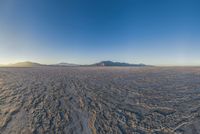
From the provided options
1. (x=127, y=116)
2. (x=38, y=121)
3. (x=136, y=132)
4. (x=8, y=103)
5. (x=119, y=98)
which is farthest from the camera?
(x=119, y=98)

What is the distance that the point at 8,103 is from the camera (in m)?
9.28

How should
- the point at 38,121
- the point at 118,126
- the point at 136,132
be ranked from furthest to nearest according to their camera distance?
1. the point at 38,121
2. the point at 118,126
3. the point at 136,132

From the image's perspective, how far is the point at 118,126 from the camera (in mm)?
6441

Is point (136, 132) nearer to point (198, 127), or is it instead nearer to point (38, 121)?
point (198, 127)

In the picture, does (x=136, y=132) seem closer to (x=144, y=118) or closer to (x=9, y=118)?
(x=144, y=118)

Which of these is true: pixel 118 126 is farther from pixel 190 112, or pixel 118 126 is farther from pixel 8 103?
pixel 8 103

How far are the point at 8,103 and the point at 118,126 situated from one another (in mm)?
7333

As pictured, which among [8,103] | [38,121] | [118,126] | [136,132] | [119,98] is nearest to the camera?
[136,132]

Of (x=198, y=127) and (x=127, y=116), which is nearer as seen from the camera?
(x=198, y=127)

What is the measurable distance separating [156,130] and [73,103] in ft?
17.8

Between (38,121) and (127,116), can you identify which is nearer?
(38,121)

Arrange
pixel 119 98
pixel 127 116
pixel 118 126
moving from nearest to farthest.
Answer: pixel 118 126 < pixel 127 116 < pixel 119 98

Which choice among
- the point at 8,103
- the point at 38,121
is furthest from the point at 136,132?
the point at 8,103

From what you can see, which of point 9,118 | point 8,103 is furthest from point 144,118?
point 8,103
